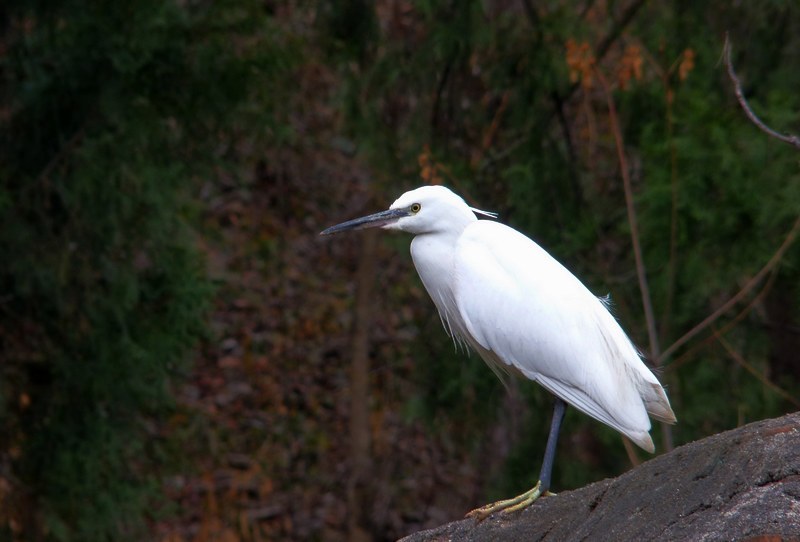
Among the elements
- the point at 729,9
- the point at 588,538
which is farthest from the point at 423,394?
the point at 588,538

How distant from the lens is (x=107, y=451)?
25.4 feet

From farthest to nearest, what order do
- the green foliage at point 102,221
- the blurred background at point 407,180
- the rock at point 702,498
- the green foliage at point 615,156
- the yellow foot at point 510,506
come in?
the green foliage at point 102,221 → the blurred background at point 407,180 → the green foliage at point 615,156 → the yellow foot at point 510,506 → the rock at point 702,498

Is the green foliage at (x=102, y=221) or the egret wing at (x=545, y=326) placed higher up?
the egret wing at (x=545, y=326)

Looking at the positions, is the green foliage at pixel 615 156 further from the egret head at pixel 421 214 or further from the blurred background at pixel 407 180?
the egret head at pixel 421 214

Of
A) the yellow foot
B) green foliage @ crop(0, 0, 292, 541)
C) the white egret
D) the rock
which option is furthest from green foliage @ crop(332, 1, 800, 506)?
the rock

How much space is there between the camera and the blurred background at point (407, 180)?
6.96m

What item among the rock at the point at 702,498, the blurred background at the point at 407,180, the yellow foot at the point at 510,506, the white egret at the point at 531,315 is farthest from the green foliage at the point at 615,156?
the rock at the point at 702,498

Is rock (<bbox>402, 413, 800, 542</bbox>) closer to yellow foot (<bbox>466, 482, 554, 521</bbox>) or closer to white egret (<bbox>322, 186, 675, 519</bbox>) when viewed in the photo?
yellow foot (<bbox>466, 482, 554, 521</bbox>)

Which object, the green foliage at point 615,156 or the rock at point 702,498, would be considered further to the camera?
the green foliage at point 615,156

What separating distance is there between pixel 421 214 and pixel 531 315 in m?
0.55

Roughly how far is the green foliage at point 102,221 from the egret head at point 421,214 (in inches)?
124

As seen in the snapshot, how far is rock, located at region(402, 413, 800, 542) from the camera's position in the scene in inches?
111

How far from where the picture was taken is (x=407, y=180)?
764 centimetres

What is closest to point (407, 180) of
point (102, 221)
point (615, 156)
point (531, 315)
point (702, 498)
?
point (615, 156)
